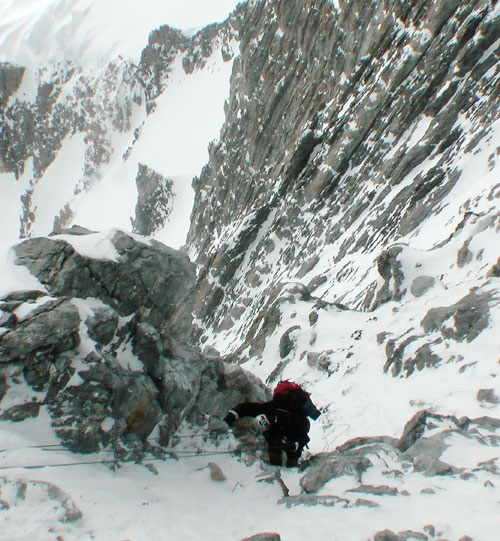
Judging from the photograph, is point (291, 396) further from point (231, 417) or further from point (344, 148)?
point (344, 148)

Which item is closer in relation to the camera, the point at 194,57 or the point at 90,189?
the point at 194,57

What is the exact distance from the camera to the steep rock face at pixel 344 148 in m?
18.7

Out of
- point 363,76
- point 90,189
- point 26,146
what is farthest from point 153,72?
point 363,76

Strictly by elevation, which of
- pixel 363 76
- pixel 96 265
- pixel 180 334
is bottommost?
pixel 180 334

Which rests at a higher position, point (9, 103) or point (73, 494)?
point (9, 103)

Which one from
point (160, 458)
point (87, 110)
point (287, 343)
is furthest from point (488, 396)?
point (87, 110)

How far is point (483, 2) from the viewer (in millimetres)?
21062

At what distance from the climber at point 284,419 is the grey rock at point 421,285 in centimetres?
624

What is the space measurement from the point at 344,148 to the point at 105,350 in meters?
24.1

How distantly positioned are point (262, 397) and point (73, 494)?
5315 mm

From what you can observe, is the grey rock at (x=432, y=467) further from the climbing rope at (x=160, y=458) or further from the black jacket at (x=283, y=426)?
the climbing rope at (x=160, y=458)

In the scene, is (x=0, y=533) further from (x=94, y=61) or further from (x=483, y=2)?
(x=94, y=61)

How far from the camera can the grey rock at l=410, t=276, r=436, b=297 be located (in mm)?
12133

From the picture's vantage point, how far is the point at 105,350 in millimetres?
6922
